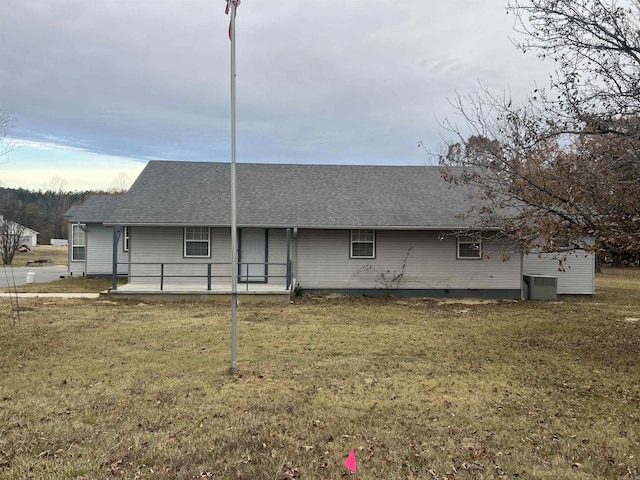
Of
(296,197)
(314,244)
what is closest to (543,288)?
(314,244)

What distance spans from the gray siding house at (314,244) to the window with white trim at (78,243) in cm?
651

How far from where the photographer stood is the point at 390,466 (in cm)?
392

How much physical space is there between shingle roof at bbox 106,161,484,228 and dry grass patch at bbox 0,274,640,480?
5459 mm

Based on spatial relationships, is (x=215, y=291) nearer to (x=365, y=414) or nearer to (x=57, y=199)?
(x=365, y=414)

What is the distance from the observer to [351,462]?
3959mm

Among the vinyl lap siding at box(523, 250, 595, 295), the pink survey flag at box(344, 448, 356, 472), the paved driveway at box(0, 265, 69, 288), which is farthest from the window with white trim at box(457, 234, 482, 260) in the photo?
the paved driveway at box(0, 265, 69, 288)

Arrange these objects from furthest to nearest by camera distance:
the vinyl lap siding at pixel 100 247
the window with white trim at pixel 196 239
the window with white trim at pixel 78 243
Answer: the window with white trim at pixel 78 243
the vinyl lap siding at pixel 100 247
the window with white trim at pixel 196 239

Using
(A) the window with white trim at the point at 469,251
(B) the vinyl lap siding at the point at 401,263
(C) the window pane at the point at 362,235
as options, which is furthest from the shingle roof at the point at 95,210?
(A) the window with white trim at the point at 469,251

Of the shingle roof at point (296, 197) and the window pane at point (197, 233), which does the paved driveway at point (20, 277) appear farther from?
the window pane at point (197, 233)

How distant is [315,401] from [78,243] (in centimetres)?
1978

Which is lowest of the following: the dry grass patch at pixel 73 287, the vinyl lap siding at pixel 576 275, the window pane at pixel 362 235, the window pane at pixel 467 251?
the dry grass patch at pixel 73 287

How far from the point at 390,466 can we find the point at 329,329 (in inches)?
240

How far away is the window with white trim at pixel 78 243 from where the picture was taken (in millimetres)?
21672

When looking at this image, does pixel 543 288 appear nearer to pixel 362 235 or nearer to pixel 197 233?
pixel 362 235
